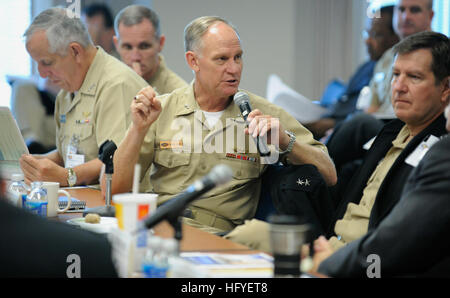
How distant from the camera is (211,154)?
248 centimetres

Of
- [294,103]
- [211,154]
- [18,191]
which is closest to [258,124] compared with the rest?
[211,154]

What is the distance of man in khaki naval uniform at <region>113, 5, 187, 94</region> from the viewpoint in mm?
3707

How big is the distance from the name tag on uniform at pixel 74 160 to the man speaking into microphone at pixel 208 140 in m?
0.54

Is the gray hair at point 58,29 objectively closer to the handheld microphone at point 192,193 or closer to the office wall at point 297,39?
the handheld microphone at point 192,193

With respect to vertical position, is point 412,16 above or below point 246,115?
above

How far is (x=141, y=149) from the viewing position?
2.47 meters

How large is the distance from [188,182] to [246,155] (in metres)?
0.27

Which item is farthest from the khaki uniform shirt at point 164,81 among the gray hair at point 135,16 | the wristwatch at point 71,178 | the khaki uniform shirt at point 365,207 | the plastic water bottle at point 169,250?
the plastic water bottle at point 169,250

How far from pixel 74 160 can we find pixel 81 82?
16.3 inches

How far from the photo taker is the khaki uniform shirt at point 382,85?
14.3ft

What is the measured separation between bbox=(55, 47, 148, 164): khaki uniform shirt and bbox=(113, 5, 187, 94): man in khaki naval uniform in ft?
2.06

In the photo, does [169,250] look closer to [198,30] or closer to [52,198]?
[52,198]
